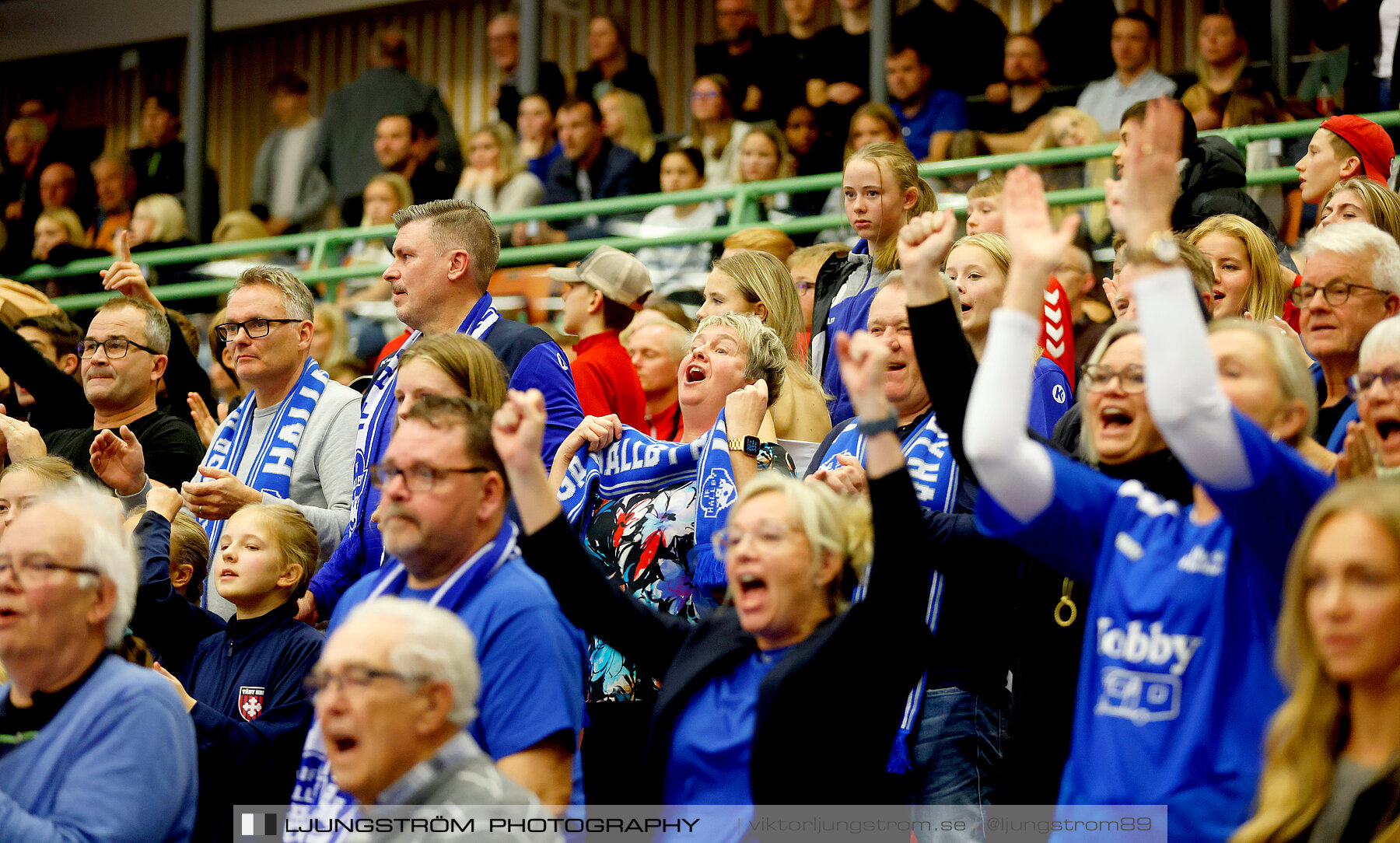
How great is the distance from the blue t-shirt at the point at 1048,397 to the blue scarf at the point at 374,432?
149 cm

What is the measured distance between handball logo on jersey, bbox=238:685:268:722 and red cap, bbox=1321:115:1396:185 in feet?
11.9

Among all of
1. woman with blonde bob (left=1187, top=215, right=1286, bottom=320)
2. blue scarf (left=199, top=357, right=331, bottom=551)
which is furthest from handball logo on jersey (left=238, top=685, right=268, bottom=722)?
woman with blonde bob (left=1187, top=215, right=1286, bottom=320)

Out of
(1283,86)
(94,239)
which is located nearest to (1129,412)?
(1283,86)

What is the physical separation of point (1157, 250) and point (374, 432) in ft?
7.73

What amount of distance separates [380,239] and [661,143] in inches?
69.5

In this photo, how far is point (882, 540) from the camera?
2.69m

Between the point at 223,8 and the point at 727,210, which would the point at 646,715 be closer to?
the point at 727,210

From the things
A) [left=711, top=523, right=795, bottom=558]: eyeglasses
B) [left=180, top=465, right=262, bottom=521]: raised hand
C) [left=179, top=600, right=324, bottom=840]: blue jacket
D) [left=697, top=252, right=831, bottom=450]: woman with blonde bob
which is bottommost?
[left=179, top=600, right=324, bottom=840]: blue jacket

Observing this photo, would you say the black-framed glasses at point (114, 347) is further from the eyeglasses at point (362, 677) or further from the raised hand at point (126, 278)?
the eyeglasses at point (362, 677)

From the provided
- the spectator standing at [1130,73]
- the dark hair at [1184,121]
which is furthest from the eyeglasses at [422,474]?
the spectator standing at [1130,73]

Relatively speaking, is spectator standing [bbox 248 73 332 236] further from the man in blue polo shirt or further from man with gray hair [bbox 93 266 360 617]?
man with gray hair [bbox 93 266 360 617]

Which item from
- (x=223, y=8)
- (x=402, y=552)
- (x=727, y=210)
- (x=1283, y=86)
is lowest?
(x=402, y=552)

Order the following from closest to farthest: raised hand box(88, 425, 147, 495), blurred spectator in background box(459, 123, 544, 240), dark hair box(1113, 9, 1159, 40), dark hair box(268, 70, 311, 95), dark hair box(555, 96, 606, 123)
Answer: raised hand box(88, 425, 147, 495)
dark hair box(1113, 9, 1159, 40)
dark hair box(555, 96, 606, 123)
blurred spectator in background box(459, 123, 544, 240)
dark hair box(268, 70, 311, 95)

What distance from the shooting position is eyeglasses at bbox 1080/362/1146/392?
2.82m
